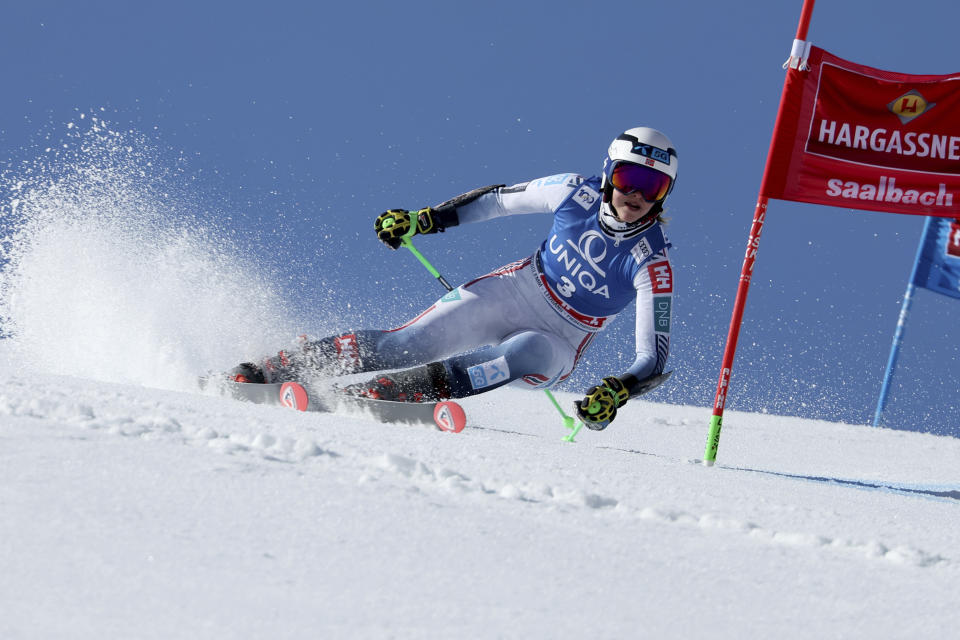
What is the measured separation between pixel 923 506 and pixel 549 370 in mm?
1995

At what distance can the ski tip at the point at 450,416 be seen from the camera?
453 centimetres

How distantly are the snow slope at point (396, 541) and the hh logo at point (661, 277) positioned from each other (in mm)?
1379

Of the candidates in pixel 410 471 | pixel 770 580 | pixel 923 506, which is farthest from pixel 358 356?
pixel 770 580

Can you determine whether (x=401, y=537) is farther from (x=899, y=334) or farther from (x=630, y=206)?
(x=899, y=334)

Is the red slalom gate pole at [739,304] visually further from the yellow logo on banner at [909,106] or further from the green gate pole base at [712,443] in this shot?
the yellow logo on banner at [909,106]

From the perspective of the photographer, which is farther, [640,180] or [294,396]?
[294,396]

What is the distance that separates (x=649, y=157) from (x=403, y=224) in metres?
1.52

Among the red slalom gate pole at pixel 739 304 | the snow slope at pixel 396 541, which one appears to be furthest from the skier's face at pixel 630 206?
the snow slope at pixel 396 541

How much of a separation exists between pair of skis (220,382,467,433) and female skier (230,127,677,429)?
0.27 ft

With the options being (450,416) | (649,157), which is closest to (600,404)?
(450,416)

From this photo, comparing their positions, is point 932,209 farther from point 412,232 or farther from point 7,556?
point 7,556

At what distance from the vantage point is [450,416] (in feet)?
14.9

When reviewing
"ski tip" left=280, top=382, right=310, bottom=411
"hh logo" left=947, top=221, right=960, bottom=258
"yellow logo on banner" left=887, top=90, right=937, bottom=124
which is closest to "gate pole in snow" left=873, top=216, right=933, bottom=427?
"hh logo" left=947, top=221, right=960, bottom=258

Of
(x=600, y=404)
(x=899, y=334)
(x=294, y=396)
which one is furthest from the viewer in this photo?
(x=899, y=334)
